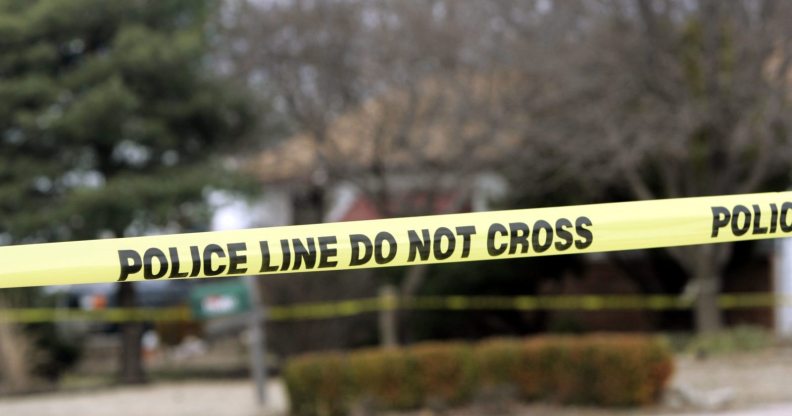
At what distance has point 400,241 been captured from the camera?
4645 millimetres

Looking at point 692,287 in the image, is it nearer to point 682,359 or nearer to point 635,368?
point 682,359

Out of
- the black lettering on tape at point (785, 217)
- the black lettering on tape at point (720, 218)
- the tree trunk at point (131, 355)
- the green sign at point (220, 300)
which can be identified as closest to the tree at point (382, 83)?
the tree trunk at point (131, 355)

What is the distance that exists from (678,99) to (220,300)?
6277 mm

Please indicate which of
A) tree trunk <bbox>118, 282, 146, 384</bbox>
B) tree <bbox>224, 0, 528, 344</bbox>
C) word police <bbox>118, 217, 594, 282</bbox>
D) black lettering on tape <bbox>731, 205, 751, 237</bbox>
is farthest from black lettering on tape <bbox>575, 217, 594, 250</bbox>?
tree trunk <bbox>118, 282, 146, 384</bbox>

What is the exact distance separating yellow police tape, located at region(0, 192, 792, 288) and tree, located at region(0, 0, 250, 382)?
9.67m

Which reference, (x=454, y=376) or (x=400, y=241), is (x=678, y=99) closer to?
(x=454, y=376)

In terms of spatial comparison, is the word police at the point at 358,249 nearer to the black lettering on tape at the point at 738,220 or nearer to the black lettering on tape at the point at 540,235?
the black lettering on tape at the point at 540,235

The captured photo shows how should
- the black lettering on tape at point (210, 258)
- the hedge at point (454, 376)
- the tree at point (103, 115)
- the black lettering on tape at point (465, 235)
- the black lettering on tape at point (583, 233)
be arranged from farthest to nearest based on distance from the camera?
1. the tree at point (103, 115)
2. the hedge at point (454, 376)
3. the black lettering on tape at point (583, 233)
4. the black lettering on tape at point (465, 235)
5. the black lettering on tape at point (210, 258)

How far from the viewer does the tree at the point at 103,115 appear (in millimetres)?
13977

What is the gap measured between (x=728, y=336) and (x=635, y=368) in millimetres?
4033

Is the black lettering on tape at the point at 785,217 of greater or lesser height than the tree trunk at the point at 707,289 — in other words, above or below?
below

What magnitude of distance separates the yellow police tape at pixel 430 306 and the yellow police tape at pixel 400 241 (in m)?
8.80

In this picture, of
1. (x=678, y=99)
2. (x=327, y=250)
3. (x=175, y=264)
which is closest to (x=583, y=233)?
(x=327, y=250)

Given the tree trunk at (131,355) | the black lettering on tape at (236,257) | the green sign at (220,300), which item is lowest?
the black lettering on tape at (236,257)
